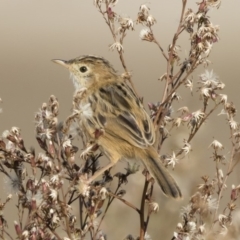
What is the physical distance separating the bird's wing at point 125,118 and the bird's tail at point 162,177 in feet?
0.84

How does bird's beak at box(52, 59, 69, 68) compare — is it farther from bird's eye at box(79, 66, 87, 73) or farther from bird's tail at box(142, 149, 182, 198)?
bird's tail at box(142, 149, 182, 198)

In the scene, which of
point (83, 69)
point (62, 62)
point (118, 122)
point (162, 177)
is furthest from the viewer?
point (83, 69)

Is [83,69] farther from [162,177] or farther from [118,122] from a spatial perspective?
[162,177]

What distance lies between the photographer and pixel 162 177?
429 cm

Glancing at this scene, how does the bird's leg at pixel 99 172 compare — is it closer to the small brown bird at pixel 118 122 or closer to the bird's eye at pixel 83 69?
the small brown bird at pixel 118 122

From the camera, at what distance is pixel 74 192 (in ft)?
12.6

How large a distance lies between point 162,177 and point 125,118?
2.74 ft

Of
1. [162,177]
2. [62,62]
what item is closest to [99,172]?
[162,177]

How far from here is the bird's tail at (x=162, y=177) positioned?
4.19m

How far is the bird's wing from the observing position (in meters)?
4.89

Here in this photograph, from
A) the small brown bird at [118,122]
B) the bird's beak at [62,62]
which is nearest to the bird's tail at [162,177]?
the small brown bird at [118,122]

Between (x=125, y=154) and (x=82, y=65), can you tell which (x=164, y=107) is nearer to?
(x=125, y=154)

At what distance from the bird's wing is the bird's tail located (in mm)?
257

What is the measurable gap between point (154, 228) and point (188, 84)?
76cm
